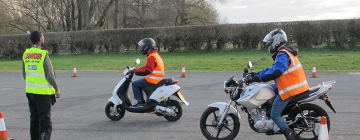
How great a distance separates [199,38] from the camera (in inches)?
1097

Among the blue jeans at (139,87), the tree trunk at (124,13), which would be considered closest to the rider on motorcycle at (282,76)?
the blue jeans at (139,87)

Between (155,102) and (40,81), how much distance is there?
2.44 m

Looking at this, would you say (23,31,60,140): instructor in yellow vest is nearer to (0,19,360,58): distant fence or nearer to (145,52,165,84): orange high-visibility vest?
(145,52,165,84): orange high-visibility vest

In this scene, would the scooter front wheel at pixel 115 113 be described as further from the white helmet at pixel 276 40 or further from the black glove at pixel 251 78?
the white helmet at pixel 276 40

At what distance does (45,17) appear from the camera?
43875mm

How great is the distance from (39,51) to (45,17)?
132ft

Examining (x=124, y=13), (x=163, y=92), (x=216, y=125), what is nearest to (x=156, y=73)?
(x=163, y=92)

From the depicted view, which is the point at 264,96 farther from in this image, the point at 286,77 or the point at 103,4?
the point at 103,4

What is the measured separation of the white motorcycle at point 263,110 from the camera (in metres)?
5.87

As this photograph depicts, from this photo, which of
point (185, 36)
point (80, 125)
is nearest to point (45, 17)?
point (185, 36)

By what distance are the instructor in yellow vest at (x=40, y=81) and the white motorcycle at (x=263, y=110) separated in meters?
2.32

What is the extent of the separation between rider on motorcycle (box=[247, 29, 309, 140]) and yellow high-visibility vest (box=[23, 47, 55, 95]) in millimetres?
2898

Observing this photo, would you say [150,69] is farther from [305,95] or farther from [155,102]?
[305,95]

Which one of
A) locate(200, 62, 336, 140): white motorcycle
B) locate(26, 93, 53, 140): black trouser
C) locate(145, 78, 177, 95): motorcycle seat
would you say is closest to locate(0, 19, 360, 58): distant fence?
locate(145, 78, 177, 95): motorcycle seat
